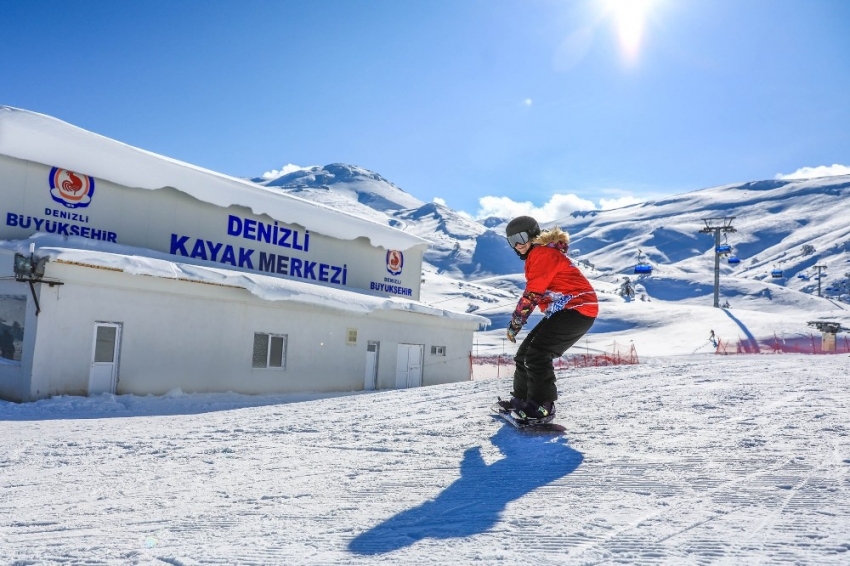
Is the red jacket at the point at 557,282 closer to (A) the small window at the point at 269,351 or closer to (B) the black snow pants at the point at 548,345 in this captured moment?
(B) the black snow pants at the point at 548,345

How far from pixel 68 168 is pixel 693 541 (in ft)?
45.8

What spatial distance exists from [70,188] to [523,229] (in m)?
11.4

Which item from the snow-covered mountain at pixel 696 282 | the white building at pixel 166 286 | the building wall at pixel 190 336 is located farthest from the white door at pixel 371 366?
the snow-covered mountain at pixel 696 282

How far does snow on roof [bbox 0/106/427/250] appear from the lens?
12.1 metres

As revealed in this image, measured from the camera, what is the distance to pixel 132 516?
3619 mm

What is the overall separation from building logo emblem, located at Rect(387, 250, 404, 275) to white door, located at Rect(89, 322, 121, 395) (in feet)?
33.9

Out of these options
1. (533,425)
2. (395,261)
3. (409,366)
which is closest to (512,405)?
(533,425)

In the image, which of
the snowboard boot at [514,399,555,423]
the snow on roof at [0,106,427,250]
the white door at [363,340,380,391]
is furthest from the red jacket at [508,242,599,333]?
the white door at [363,340,380,391]

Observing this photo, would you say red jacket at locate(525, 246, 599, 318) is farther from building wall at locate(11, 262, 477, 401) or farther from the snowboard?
building wall at locate(11, 262, 477, 401)

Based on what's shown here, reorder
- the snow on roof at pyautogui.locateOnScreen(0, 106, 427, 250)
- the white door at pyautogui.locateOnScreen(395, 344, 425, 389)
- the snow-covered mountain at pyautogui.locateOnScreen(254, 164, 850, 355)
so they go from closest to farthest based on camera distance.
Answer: the snow on roof at pyautogui.locateOnScreen(0, 106, 427, 250) < the white door at pyautogui.locateOnScreen(395, 344, 425, 389) < the snow-covered mountain at pyautogui.locateOnScreen(254, 164, 850, 355)

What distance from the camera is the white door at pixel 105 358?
1152 centimetres

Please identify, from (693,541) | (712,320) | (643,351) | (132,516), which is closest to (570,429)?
(693,541)

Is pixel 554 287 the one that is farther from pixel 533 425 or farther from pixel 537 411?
pixel 533 425

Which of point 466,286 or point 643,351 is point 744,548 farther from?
point 466,286
